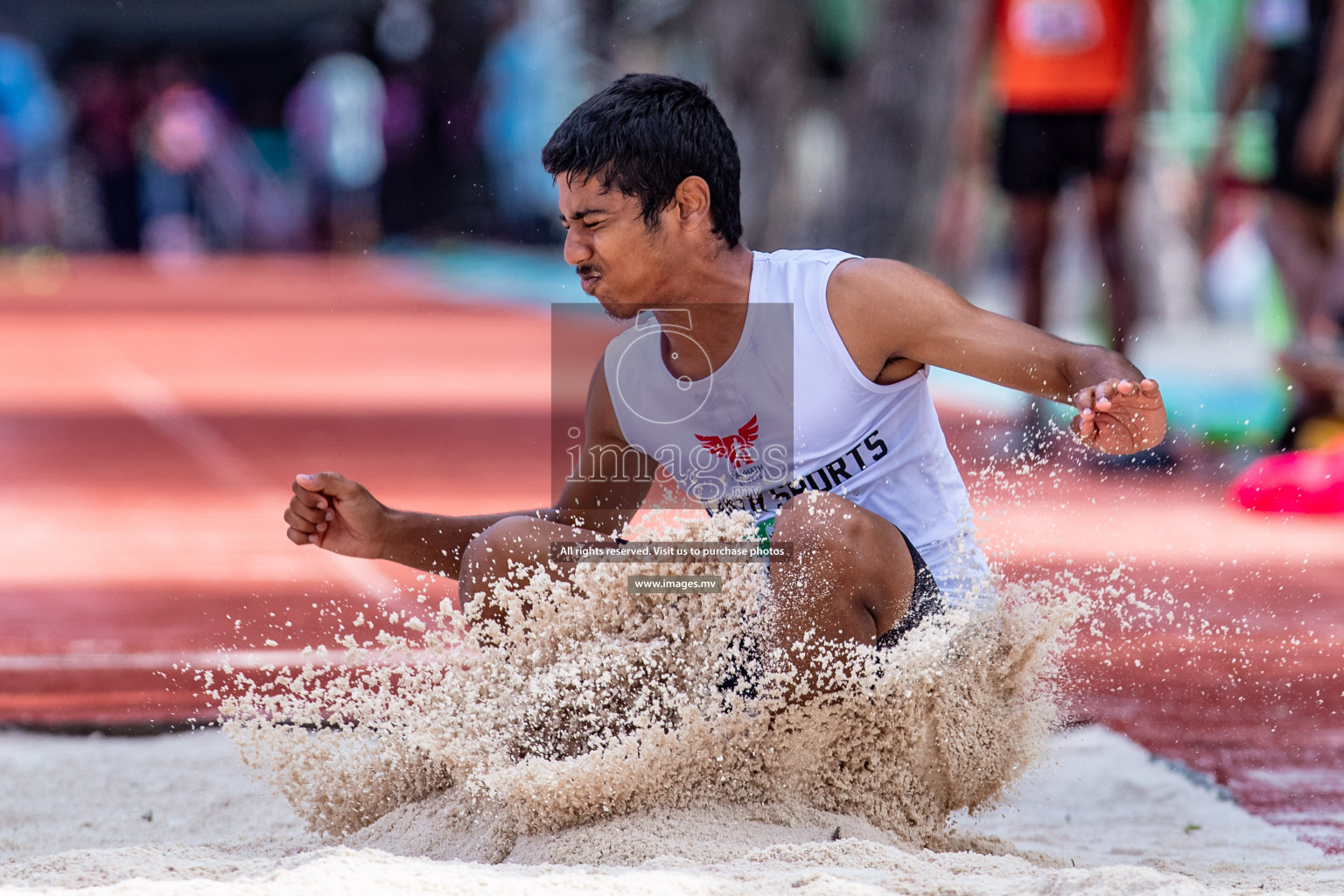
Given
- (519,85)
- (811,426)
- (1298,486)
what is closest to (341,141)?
(519,85)

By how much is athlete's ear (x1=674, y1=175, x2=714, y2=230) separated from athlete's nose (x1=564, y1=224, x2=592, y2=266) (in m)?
0.15

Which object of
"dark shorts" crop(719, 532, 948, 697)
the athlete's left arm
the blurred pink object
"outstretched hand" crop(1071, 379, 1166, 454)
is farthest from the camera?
the blurred pink object

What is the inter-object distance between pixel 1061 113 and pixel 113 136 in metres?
18.6

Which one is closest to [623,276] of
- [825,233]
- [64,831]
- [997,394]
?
[64,831]

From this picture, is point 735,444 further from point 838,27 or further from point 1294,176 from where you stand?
point 838,27

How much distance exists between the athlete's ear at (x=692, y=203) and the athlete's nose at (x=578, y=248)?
0.15 metres

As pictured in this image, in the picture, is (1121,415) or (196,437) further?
(196,437)

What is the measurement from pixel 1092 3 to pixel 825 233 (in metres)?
6.48

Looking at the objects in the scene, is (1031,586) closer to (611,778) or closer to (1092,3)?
(611,778)

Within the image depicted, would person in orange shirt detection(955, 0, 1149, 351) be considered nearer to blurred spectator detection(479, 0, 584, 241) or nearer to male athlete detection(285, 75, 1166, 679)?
male athlete detection(285, 75, 1166, 679)

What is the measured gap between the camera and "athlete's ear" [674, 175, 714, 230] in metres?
2.66

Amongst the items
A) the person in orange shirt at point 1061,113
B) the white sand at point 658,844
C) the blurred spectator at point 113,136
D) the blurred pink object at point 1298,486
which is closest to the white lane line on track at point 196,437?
the white sand at point 658,844

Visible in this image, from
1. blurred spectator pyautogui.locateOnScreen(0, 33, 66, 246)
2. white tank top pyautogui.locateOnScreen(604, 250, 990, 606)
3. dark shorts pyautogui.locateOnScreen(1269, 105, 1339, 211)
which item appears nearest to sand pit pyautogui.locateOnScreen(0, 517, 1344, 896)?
white tank top pyautogui.locateOnScreen(604, 250, 990, 606)

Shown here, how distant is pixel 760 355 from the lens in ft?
8.80
